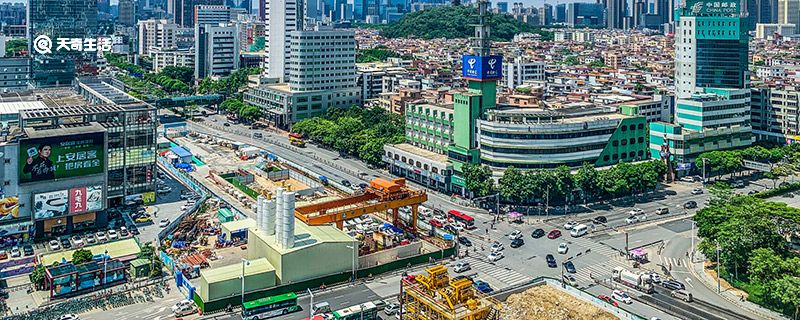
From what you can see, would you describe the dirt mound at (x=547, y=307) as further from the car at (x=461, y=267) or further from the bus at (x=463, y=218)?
the bus at (x=463, y=218)

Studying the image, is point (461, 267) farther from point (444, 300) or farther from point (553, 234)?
point (444, 300)

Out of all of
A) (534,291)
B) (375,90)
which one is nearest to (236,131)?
(375,90)

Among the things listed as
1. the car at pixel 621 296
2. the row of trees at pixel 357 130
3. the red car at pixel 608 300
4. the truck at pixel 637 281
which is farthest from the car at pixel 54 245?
the truck at pixel 637 281

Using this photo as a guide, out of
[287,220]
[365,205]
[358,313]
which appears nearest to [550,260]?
[365,205]

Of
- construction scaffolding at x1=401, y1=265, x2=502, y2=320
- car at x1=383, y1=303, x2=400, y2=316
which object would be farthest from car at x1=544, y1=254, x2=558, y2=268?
car at x1=383, y1=303, x2=400, y2=316
